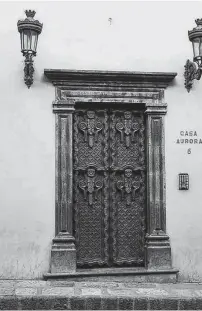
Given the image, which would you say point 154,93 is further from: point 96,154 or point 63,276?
point 63,276

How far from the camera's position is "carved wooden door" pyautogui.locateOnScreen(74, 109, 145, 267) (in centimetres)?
783

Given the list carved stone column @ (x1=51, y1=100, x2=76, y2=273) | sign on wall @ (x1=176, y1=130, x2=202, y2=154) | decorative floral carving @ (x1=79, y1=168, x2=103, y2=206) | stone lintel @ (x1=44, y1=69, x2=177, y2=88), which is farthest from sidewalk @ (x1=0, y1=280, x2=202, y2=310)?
stone lintel @ (x1=44, y1=69, x2=177, y2=88)

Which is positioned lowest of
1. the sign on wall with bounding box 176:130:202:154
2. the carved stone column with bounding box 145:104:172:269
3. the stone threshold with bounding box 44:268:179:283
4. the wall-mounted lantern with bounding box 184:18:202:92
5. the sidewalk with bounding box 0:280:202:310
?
the sidewalk with bounding box 0:280:202:310

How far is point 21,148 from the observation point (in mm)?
7598

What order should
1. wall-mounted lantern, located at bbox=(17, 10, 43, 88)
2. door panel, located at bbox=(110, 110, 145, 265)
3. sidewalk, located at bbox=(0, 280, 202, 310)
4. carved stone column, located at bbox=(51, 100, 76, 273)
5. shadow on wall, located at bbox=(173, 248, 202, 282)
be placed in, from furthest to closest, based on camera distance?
1. door panel, located at bbox=(110, 110, 145, 265)
2. shadow on wall, located at bbox=(173, 248, 202, 282)
3. carved stone column, located at bbox=(51, 100, 76, 273)
4. wall-mounted lantern, located at bbox=(17, 10, 43, 88)
5. sidewalk, located at bbox=(0, 280, 202, 310)

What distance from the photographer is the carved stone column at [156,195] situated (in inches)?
304

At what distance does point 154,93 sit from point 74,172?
1.65 meters

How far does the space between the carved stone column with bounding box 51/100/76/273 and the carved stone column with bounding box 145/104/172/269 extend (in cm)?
113

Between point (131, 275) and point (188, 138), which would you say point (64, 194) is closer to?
point (131, 275)

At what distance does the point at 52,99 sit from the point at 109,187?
1530 mm

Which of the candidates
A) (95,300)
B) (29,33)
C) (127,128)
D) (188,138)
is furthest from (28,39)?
(95,300)

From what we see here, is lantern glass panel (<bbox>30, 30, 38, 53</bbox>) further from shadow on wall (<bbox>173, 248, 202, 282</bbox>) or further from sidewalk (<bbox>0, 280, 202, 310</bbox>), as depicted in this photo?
shadow on wall (<bbox>173, 248, 202, 282</bbox>)

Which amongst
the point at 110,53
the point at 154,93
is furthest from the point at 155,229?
the point at 110,53

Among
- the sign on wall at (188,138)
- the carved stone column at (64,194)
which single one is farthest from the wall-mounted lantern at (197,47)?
the carved stone column at (64,194)
